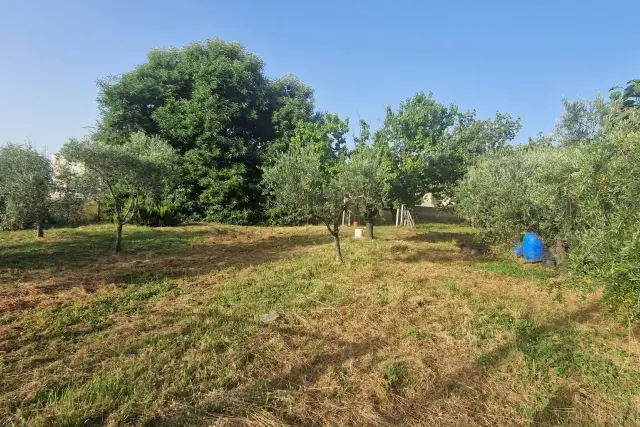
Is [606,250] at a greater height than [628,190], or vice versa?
[628,190]

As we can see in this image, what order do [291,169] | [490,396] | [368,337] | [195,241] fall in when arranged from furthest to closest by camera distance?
[195,241] → [291,169] → [368,337] → [490,396]

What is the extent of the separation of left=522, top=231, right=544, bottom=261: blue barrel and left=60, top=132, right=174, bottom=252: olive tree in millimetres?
13238

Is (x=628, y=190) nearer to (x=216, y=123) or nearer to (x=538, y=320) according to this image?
(x=538, y=320)

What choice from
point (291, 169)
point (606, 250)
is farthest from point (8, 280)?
point (606, 250)

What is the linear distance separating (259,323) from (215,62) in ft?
78.1

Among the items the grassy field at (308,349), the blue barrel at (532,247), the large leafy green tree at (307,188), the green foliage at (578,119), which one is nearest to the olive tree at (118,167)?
the grassy field at (308,349)

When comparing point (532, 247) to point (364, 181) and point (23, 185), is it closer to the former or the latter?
point (364, 181)

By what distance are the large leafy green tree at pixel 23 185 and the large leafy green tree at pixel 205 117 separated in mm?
10322

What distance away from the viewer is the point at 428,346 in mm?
5281

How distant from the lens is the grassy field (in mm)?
3662

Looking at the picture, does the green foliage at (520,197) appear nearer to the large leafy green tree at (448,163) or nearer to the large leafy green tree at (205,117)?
the large leafy green tree at (448,163)

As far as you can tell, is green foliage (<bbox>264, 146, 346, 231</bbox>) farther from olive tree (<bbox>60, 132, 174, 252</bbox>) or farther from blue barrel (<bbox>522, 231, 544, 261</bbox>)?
blue barrel (<bbox>522, 231, 544, 261</bbox>)

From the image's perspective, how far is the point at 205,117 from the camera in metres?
24.1

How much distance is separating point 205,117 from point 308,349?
2234 cm
